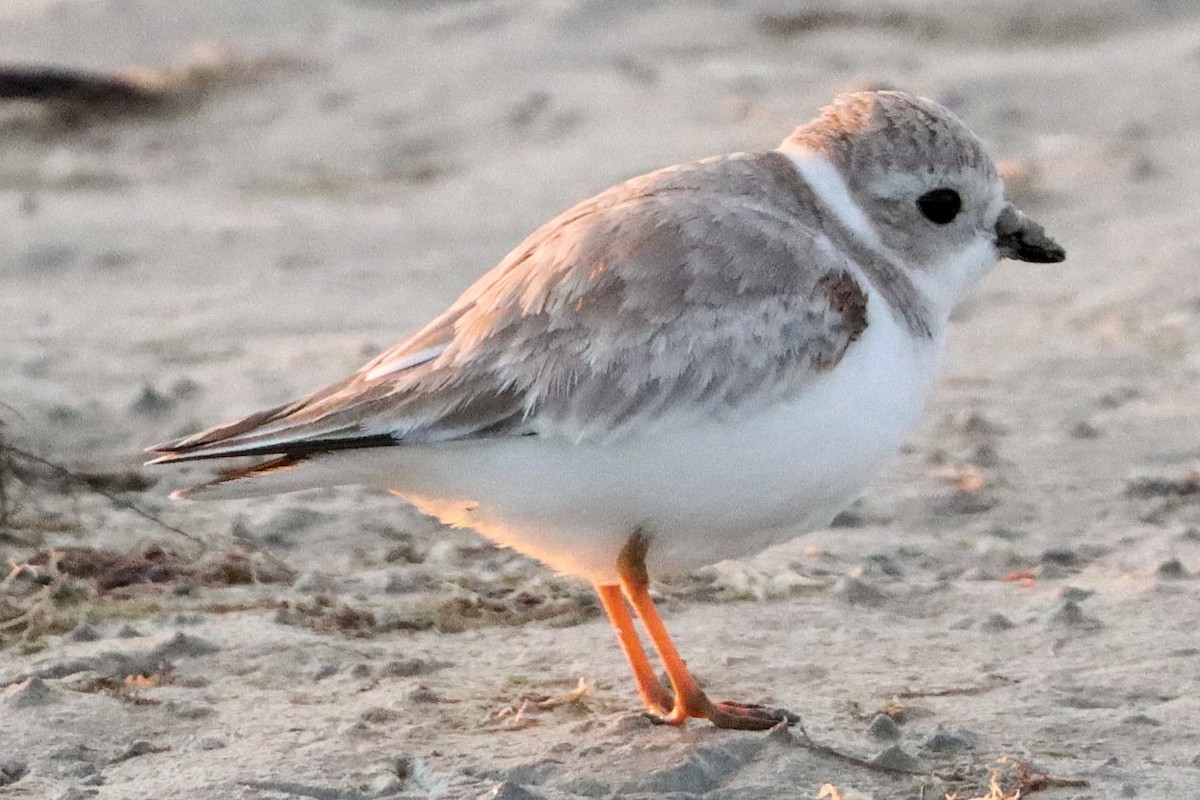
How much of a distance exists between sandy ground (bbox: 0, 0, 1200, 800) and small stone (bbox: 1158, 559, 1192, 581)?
2cm

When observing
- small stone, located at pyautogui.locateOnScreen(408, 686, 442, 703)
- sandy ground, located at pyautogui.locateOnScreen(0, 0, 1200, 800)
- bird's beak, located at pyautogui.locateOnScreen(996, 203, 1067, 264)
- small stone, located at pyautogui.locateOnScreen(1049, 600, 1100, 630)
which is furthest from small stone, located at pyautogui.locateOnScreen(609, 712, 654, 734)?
bird's beak, located at pyautogui.locateOnScreen(996, 203, 1067, 264)

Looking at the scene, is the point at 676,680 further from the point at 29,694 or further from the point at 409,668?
the point at 29,694

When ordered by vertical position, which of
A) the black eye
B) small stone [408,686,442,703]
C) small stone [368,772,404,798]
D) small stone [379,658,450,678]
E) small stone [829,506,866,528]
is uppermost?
the black eye

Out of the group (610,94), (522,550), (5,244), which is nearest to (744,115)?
(610,94)

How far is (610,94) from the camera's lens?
10031 mm

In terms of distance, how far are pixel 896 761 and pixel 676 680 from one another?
51 centimetres

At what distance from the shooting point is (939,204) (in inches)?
166

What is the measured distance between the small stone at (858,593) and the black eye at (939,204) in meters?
0.96

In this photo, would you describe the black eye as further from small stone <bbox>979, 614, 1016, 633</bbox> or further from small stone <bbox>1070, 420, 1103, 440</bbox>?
small stone <bbox>1070, 420, 1103, 440</bbox>

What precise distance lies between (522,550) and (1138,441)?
2.62 meters

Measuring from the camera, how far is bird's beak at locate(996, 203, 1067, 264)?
4.35 metres

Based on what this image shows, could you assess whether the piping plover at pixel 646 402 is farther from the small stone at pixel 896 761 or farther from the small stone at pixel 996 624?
the small stone at pixel 996 624

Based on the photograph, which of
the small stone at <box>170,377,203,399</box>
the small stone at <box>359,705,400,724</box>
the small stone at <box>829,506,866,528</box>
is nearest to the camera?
the small stone at <box>359,705,400,724</box>

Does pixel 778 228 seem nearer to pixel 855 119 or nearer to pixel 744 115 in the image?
pixel 855 119
